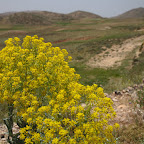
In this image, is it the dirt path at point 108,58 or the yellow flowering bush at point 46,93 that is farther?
the dirt path at point 108,58

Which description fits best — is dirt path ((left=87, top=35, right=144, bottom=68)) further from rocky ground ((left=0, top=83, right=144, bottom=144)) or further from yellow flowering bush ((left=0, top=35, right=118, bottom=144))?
yellow flowering bush ((left=0, top=35, right=118, bottom=144))

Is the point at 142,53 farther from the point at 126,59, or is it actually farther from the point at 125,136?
the point at 125,136

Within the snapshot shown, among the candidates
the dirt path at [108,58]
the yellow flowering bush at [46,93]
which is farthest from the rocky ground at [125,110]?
the dirt path at [108,58]

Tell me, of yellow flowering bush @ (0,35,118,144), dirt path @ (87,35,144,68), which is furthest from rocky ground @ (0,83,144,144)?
dirt path @ (87,35,144,68)

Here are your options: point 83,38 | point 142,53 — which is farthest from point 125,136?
point 83,38

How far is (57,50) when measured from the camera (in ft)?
21.5

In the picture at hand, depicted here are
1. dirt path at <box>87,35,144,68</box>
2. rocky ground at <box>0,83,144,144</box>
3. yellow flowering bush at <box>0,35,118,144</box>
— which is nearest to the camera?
yellow flowering bush at <box>0,35,118,144</box>

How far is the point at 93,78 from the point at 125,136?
12776mm

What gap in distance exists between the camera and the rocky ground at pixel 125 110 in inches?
325

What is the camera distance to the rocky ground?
8.25m

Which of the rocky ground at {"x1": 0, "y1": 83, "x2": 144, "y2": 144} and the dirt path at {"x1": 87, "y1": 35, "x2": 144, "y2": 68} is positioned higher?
the dirt path at {"x1": 87, "y1": 35, "x2": 144, "y2": 68}

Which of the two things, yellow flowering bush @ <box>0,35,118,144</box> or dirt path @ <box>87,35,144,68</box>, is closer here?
yellow flowering bush @ <box>0,35,118,144</box>

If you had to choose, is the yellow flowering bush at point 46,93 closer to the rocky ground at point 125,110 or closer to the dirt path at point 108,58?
the rocky ground at point 125,110

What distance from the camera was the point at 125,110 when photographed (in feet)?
30.7
